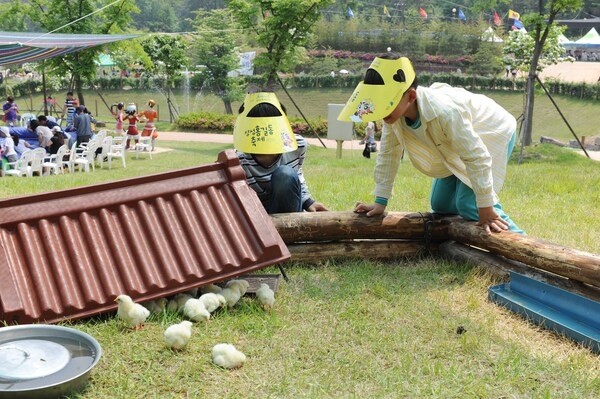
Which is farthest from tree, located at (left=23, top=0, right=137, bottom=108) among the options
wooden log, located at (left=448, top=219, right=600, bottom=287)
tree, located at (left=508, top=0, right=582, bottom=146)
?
wooden log, located at (left=448, top=219, right=600, bottom=287)

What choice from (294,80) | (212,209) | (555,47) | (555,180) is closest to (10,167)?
(555,180)

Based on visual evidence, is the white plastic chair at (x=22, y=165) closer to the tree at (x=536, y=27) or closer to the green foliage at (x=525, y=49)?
the tree at (x=536, y=27)

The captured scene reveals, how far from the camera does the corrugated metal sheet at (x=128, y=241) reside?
307cm

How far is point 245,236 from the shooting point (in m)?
3.48

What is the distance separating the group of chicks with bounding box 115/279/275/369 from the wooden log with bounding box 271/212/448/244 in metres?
0.78

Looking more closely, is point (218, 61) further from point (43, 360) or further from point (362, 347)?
point (43, 360)

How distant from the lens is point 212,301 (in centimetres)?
317

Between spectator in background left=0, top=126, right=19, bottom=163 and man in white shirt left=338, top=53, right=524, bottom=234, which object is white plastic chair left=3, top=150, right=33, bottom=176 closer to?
spectator in background left=0, top=126, right=19, bottom=163

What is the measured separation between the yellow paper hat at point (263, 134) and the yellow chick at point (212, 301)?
43.1 inches

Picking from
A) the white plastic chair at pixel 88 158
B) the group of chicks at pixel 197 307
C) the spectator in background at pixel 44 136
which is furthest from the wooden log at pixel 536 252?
the spectator in background at pixel 44 136

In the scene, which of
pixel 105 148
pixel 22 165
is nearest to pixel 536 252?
pixel 22 165

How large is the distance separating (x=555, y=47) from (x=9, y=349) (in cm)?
2714

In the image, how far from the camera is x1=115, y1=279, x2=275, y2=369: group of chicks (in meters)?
2.66

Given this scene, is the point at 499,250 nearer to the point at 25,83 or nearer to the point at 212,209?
the point at 212,209
